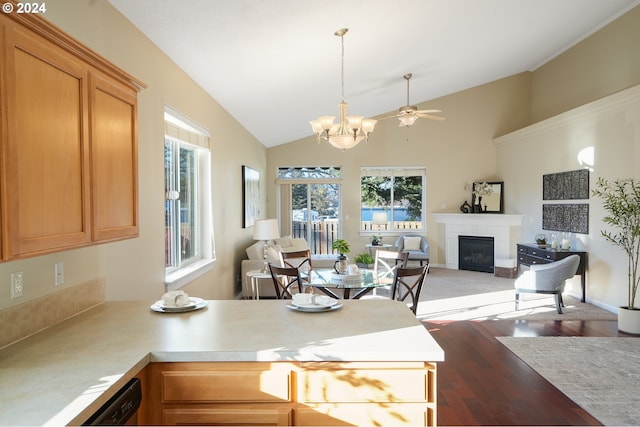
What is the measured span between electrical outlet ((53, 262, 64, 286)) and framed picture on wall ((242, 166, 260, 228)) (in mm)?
4660

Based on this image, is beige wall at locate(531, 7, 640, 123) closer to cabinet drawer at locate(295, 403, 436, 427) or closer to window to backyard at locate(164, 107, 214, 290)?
window to backyard at locate(164, 107, 214, 290)

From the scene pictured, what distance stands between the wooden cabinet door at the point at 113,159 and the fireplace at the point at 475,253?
26.7 feet

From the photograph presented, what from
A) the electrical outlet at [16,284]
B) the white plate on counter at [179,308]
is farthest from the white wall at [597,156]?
the electrical outlet at [16,284]

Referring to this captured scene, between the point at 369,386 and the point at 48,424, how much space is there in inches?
40.4

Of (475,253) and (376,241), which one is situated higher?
(376,241)

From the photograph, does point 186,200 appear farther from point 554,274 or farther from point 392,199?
point 392,199

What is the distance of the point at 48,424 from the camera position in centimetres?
109

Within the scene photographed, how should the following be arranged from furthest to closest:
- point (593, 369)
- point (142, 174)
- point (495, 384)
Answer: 1. point (593, 369)
2. point (495, 384)
3. point (142, 174)

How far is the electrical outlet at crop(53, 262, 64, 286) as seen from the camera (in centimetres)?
194

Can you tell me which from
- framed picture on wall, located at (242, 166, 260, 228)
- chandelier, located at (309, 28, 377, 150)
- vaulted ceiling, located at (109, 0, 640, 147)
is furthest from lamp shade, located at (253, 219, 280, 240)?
chandelier, located at (309, 28, 377, 150)

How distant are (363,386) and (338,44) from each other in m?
3.61

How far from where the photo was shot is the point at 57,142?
150cm

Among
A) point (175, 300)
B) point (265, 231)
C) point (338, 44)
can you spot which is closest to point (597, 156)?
point (338, 44)

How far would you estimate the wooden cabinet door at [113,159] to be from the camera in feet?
5.70
